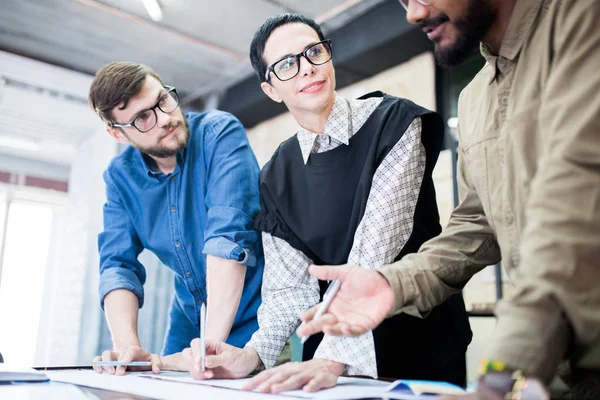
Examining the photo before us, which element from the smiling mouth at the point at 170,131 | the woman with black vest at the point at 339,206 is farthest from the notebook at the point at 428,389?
the smiling mouth at the point at 170,131

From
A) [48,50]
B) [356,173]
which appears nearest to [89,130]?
[48,50]

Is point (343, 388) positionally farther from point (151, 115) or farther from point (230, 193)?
point (151, 115)

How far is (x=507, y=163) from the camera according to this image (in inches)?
36.1

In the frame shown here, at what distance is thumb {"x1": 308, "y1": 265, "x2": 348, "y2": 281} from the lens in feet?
3.01

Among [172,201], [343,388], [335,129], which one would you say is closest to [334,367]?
[343,388]

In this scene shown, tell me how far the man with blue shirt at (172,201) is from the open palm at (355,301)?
69 cm

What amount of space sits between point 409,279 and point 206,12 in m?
3.13

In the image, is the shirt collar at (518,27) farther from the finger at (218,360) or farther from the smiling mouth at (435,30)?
the finger at (218,360)

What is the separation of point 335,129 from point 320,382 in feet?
2.48

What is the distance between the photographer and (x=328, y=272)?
3.06 feet

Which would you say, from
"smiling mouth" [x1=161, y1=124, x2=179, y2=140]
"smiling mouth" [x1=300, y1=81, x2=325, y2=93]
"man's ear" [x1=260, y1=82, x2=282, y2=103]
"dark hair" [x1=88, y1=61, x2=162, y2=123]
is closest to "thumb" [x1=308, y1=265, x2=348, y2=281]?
"smiling mouth" [x1=300, y1=81, x2=325, y2=93]

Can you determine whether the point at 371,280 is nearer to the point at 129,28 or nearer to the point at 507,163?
the point at 507,163

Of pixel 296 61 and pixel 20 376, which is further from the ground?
pixel 296 61

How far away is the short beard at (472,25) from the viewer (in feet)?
3.22
